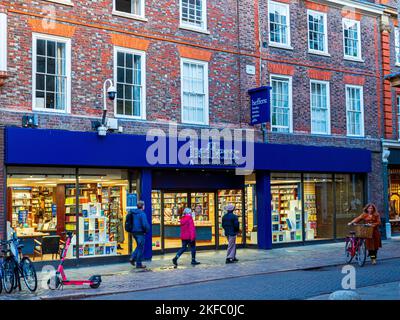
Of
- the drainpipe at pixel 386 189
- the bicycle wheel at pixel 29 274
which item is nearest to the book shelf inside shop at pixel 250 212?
the drainpipe at pixel 386 189

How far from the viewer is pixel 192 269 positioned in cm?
1684

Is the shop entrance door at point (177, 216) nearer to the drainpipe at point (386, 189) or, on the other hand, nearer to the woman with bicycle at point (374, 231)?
the woman with bicycle at point (374, 231)

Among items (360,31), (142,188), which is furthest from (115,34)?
(360,31)

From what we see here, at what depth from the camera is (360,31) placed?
25641mm

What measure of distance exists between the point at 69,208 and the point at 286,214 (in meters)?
8.85

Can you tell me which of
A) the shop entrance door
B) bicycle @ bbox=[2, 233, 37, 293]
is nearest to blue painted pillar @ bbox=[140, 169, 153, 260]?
the shop entrance door

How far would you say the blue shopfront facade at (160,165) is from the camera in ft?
53.7

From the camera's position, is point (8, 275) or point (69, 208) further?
point (69, 208)

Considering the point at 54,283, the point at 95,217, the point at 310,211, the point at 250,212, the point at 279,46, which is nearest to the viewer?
the point at 54,283

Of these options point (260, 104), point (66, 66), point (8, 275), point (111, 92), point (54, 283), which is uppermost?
point (66, 66)

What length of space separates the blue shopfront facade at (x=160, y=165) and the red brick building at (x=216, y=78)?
5.5 inches

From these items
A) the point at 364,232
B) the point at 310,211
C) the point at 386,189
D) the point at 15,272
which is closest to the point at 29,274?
the point at 15,272

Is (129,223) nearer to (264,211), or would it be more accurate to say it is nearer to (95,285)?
(95,285)

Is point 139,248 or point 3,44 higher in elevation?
point 3,44
